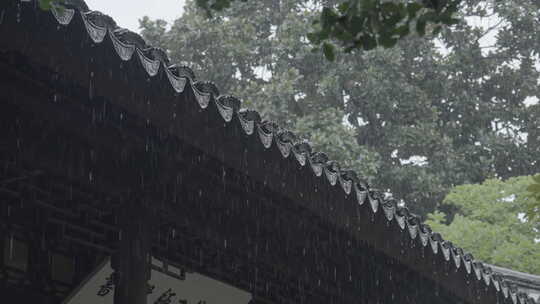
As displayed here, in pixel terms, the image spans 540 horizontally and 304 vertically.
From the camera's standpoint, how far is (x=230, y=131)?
12.9ft

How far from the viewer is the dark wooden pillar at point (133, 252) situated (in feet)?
14.5

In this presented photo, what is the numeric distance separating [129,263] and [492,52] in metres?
24.4

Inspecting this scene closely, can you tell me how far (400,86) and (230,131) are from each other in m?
21.8

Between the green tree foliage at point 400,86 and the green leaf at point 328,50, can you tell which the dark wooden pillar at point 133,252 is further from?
the green tree foliage at point 400,86

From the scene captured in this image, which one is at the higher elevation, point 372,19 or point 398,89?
point 398,89

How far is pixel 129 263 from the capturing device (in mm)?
4461

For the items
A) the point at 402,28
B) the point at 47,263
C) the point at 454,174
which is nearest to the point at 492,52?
the point at 454,174

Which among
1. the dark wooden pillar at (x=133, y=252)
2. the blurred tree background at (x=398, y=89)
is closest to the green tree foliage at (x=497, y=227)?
the blurred tree background at (x=398, y=89)

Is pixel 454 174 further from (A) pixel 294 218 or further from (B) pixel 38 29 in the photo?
(B) pixel 38 29

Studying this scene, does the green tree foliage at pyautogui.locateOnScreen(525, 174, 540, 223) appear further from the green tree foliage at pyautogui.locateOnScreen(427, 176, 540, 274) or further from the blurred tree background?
the blurred tree background

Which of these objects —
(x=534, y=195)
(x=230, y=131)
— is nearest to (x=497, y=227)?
(x=534, y=195)

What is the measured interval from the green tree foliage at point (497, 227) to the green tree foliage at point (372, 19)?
14.6 m

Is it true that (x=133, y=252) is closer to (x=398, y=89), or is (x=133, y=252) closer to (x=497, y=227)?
(x=497, y=227)

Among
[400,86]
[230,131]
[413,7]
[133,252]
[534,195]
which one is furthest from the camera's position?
[400,86]
